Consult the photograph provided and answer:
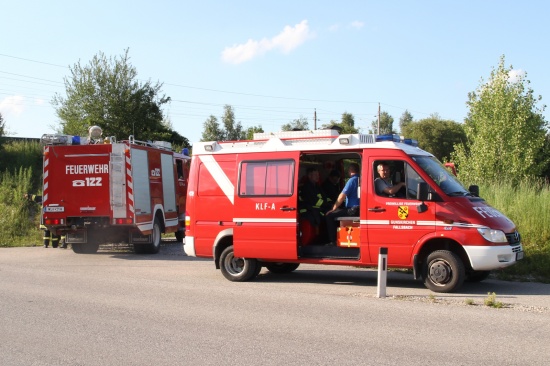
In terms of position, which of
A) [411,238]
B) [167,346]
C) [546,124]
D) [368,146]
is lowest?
[167,346]

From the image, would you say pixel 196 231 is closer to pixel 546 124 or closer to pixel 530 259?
pixel 530 259

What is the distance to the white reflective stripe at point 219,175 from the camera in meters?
12.2

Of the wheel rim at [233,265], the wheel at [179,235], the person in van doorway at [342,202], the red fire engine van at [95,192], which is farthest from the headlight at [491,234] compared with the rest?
the wheel at [179,235]

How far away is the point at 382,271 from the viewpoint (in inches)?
402

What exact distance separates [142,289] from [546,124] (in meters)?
29.7

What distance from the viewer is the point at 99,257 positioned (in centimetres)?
1711

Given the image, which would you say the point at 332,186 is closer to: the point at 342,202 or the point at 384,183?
the point at 342,202

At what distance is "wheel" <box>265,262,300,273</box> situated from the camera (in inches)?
523

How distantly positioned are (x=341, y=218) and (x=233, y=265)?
230 cm

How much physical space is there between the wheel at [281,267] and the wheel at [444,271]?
3.43 m

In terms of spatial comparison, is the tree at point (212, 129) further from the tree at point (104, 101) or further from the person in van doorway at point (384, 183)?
the person in van doorway at point (384, 183)

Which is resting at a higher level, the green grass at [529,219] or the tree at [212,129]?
the tree at [212,129]

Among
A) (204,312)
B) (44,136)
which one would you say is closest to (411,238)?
(204,312)

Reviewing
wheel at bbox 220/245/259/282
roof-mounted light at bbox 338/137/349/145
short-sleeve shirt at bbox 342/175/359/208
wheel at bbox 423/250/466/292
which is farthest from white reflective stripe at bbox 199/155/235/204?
wheel at bbox 423/250/466/292
